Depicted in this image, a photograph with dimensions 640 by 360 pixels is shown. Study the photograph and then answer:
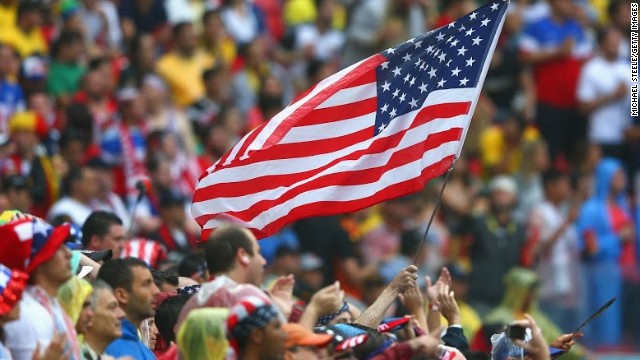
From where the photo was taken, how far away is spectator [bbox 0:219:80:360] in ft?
27.2

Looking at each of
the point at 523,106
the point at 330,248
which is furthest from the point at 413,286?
the point at 523,106

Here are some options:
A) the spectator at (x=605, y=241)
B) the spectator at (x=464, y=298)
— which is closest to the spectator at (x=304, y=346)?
the spectator at (x=464, y=298)

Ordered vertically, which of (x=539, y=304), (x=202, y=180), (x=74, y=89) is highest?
(x=74, y=89)

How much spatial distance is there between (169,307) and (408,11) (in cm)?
1302

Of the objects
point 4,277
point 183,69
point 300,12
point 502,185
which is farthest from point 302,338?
point 300,12

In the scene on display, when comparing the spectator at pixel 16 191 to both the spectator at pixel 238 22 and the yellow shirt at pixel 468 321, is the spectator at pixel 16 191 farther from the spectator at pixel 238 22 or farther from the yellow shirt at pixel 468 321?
the spectator at pixel 238 22

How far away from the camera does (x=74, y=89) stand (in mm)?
18359

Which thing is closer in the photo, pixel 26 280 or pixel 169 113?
pixel 26 280

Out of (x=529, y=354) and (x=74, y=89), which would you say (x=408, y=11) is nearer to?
(x=74, y=89)

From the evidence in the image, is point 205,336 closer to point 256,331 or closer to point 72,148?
point 256,331

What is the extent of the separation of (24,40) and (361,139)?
330 inches

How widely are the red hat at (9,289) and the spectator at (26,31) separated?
34.0ft

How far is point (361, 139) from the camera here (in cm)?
1118

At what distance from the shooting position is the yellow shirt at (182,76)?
65.8 ft
